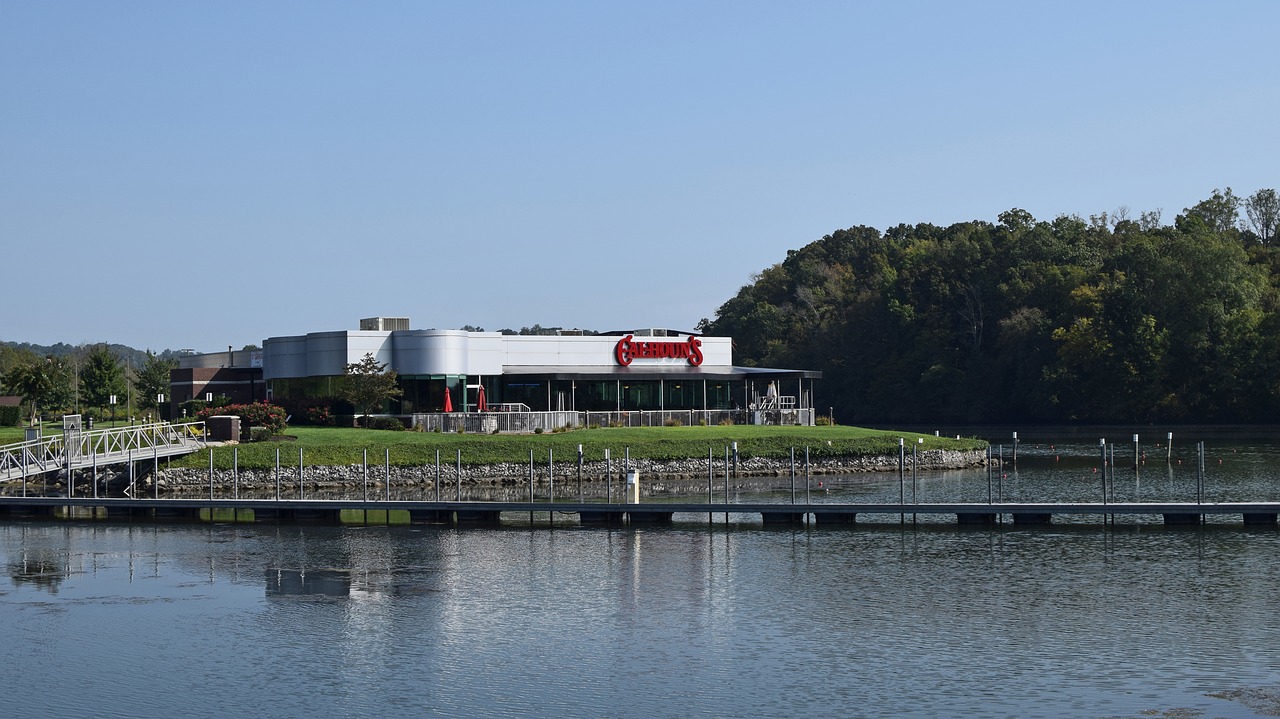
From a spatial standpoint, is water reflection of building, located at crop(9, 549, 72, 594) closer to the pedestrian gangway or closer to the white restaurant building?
the pedestrian gangway

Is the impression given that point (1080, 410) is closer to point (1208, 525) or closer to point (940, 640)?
point (1208, 525)

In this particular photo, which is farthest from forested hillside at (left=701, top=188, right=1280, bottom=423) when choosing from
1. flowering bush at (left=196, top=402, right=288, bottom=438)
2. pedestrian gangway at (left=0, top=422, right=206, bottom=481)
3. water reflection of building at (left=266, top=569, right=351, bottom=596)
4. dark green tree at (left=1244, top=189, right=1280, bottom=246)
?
water reflection of building at (left=266, top=569, right=351, bottom=596)

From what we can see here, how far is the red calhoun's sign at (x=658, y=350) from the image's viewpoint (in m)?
84.9

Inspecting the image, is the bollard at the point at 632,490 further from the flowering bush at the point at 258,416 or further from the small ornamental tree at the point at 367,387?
the small ornamental tree at the point at 367,387

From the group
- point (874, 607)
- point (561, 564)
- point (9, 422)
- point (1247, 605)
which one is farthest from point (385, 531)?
point (9, 422)

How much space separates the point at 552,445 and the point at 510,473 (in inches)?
134

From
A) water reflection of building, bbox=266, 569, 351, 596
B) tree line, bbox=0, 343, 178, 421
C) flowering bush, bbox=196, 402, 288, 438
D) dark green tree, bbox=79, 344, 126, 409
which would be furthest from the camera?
dark green tree, bbox=79, 344, 126, 409

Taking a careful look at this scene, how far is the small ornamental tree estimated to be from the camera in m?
74.4

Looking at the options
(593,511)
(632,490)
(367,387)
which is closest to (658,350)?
(367,387)

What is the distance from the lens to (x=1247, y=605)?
31.8m

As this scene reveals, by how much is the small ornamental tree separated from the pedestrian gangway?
10988mm

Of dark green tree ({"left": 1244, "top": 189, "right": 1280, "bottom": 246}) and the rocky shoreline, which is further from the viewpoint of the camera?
dark green tree ({"left": 1244, "top": 189, "right": 1280, "bottom": 246})

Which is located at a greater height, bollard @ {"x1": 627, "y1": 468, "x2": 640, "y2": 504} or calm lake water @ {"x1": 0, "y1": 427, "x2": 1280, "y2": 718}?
bollard @ {"x1": 627, "y1": 468, "x2": 640, "y2": 504}

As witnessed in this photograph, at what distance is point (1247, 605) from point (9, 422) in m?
70.4
